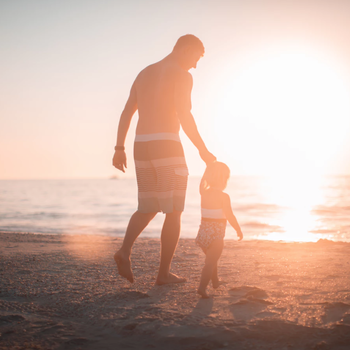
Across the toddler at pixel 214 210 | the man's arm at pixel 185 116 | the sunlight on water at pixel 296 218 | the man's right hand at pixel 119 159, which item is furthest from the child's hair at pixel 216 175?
the sunlight on water at pixel 296 218

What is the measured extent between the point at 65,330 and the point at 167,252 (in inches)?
49.3

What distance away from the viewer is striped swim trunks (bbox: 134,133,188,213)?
303 cm

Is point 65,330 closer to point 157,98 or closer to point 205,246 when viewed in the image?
point 205,246

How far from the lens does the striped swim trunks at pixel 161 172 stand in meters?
3.03

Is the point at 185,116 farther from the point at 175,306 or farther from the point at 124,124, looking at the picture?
the point at 175,306

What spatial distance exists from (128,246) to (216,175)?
3.22 ft

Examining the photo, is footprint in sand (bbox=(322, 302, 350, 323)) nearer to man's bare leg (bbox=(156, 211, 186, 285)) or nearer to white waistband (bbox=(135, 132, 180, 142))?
man's bare leg (bbox=(156, 211, 186, 285))

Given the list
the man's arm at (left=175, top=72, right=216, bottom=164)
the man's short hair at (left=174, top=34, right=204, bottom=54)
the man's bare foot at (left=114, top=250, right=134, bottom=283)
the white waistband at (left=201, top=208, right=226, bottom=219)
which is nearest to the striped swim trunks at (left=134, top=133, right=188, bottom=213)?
the man's arm at (left=175, top=72, right=216, bottom=164)

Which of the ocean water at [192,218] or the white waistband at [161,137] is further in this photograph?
the ocean water at [192,218]

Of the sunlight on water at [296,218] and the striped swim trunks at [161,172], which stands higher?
the striped swim trunks at [161,172]

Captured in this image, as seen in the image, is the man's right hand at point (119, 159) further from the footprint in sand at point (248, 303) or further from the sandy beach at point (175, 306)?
the footprint in sand at point (248, 303)

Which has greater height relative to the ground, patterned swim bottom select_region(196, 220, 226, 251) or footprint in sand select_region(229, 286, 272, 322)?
patterned swim bottom select_region(196, 220, 226, 251)

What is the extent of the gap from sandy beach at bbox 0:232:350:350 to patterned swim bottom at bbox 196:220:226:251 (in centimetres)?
39

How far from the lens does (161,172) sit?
10.0 feet
